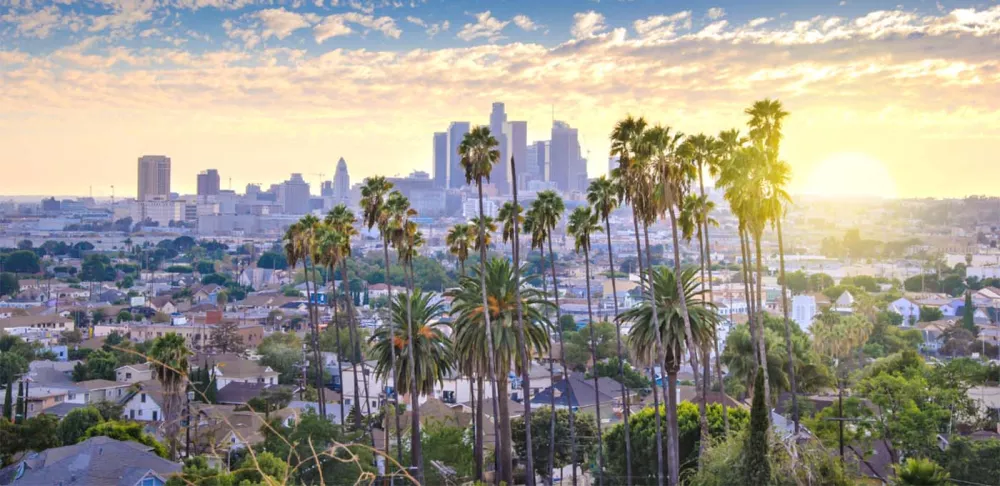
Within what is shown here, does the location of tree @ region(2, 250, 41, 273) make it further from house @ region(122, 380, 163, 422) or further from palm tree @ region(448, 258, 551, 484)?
palm tree @ region(448, 258, 551, 484)

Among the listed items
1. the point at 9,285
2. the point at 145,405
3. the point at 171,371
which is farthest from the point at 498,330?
the point at 9,285

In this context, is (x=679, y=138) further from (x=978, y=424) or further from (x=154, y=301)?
(x=154, y=301)

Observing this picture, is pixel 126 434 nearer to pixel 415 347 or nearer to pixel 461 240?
pixel 415 347

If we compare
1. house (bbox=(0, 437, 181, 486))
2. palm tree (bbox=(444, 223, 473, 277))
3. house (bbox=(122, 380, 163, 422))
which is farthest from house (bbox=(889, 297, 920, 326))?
house (bbox=(0, 437, 181, 486))

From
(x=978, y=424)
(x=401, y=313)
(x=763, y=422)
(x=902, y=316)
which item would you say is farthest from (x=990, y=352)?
(x=763, y=422)

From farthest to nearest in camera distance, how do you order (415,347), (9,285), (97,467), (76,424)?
(9,285)
(76,424)
(415,347)
(97,467)
